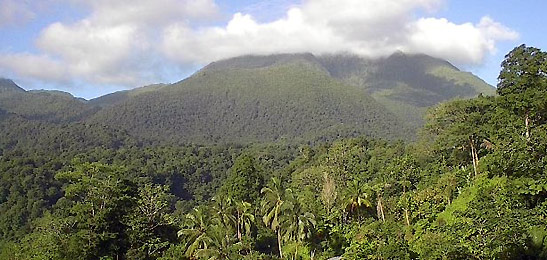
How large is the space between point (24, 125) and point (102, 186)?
13722 centimetres

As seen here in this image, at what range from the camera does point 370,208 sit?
44.6 meters

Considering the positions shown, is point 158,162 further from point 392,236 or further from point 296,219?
point 392,236

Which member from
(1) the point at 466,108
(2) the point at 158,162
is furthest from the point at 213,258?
(2) the point at 158,162

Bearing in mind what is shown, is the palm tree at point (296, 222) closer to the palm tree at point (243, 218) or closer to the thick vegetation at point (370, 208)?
the thick vegetation at point (370, 208)

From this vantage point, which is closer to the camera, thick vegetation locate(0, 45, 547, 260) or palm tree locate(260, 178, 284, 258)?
thick vegetation locate(0, 45, 547, 260)

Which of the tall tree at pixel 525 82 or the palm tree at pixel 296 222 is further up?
the tall tree at pixel 525 82

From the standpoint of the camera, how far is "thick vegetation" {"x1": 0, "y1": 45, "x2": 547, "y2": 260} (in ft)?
72.3

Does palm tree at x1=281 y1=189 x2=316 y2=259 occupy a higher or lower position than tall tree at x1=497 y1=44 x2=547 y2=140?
lower

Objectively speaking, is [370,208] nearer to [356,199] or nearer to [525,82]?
[356,199]

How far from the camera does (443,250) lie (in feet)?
67.6

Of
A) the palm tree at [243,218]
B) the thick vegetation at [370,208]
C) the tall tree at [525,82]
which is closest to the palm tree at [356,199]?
the thick vegetation at [370,208]

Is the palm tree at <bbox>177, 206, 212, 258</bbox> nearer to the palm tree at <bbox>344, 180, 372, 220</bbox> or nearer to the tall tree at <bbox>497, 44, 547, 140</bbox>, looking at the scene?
the palm tree at <bbox>344, 180, 372, 220</bbox>

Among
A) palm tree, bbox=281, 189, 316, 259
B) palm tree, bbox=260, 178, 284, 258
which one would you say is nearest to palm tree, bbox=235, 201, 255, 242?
palm tree, bbox=260, 178, 284, 258

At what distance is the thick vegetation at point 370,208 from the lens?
2203 centimetres
